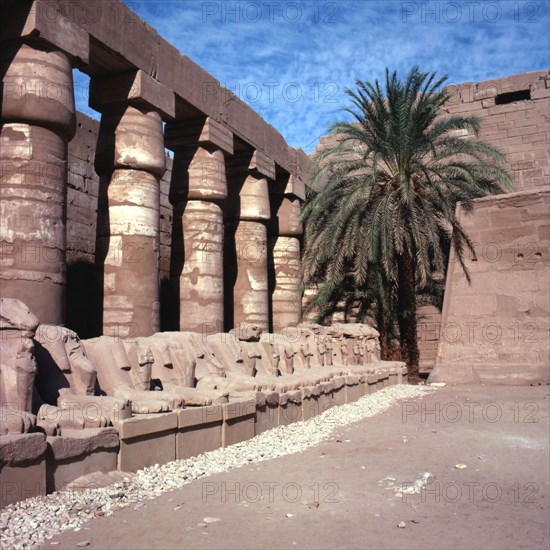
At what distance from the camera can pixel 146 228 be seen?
9.12 m

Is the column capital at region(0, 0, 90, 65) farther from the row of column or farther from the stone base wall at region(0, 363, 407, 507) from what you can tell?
the stone base wall at region(0, 363, 407, 507)

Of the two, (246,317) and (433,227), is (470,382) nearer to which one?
(433,227)

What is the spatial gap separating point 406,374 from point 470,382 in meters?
1.88

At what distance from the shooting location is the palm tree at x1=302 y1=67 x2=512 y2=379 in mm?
11867

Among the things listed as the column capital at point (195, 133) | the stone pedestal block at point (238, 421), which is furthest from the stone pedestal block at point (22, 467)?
the column capital at point (195, 133)

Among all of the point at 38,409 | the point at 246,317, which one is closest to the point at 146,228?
the point at 246,317

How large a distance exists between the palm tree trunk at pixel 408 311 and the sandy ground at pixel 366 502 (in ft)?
22.7

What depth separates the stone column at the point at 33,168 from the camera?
6.86 meters

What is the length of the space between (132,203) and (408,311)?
6231 millimetres

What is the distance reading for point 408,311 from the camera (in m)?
12.6

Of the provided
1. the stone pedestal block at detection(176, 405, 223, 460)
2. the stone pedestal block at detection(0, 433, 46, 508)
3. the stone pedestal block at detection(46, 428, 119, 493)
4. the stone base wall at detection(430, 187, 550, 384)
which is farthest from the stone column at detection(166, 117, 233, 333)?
the stone pedestal block at detection(0, 433, 46, 508)

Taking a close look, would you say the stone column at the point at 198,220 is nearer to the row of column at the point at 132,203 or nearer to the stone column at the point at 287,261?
the row of column at the point at 132,203

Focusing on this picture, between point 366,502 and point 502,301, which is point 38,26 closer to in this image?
point 366,502

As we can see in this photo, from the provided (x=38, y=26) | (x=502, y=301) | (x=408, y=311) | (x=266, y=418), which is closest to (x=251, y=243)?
(x=408, y=311)
